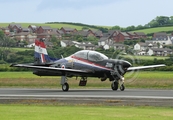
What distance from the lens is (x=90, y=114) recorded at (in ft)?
82.7

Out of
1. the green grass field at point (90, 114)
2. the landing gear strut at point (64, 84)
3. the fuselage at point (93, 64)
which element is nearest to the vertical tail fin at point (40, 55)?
the fuselage at point (93, 64)

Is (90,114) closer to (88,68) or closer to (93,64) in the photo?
(93,64)

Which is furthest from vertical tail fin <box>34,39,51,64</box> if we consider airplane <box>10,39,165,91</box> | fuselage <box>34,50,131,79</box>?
fuselage <box>34,50,131,79</box>

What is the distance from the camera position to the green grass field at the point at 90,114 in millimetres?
23555

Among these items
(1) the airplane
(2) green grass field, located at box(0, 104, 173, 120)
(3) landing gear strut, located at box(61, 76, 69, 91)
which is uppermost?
(1) the airplane

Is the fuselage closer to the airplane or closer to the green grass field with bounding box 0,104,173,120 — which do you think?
the airplane

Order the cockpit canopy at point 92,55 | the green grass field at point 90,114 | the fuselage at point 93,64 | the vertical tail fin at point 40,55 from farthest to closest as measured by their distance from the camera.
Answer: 1. the vertical tail fin at point 40,55
2. the cockpit canopy at point 92,55
3. the fuselage at point 93,64
4. the green grass field at point 90,114

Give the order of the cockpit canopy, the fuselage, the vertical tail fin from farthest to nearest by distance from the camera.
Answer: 1. the vertical tail fin
2. the cockpit canopy
3. the fuselage

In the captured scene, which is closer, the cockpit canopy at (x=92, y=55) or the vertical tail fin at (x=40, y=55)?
the cockpit canopy at (x=92, y=55)

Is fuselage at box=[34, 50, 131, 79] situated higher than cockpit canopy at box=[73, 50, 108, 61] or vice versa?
cockpit canopy at box=[73, 50, 108, 61]

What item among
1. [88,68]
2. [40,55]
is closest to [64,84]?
[88,68]

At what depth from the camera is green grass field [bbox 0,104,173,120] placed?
2355 centimetres

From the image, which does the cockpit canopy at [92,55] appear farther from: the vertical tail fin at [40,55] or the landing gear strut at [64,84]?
the vertical tail fin at [40,55]

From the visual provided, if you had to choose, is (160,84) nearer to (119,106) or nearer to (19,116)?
(119,106)
